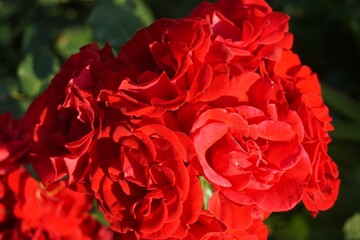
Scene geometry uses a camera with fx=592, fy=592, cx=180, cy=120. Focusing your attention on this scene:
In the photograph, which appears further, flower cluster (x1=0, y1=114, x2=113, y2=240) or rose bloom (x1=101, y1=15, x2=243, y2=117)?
flower cluster (x1=0, y1=114, x2=113, y2=240)

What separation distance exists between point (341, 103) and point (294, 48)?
36 centimetres

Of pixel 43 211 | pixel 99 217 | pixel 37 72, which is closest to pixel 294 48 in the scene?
pixel 37 72

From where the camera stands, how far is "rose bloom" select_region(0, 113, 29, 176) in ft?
3.49

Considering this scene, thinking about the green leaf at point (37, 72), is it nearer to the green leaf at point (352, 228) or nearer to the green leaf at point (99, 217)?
the green leaf at point (99, 217)

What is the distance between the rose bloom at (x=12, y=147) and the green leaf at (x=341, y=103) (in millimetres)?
806

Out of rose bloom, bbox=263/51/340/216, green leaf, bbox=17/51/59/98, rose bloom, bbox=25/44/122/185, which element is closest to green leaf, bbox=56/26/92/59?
green leaf, bbox=17/51/59/98

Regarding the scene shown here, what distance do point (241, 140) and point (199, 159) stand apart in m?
0.07

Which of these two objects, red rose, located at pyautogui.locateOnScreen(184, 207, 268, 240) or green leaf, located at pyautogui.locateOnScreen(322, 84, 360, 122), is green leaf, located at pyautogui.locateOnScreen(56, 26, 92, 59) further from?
red rose, located at pyautogui.locateOnScreen(184, 207, 268, 240)

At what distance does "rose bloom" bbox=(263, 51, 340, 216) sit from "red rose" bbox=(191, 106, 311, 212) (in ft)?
0.15

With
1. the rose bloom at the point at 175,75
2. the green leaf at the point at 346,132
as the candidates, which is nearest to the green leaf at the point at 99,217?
the rose bloom at the point at 175,75

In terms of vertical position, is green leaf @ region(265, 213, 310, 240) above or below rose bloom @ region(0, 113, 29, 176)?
below

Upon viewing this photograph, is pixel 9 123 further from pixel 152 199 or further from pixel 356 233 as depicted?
pixel 356 233

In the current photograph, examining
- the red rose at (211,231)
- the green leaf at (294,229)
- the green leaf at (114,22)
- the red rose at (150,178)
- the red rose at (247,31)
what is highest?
the red rose at (247,31)

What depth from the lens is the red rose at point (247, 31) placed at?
88 centimetres
